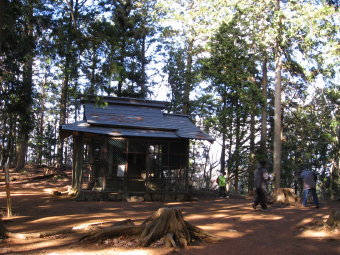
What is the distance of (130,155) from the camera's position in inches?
707

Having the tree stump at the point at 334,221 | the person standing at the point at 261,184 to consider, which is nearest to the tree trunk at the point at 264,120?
the person standing at the point at 261,184

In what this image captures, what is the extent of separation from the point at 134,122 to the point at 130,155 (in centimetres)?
201

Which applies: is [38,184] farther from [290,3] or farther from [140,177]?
[290,3]

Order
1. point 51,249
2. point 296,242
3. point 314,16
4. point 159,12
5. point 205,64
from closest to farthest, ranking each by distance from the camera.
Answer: point 51,249, point 296,242, point 314,16, point 205,64, point 159,12

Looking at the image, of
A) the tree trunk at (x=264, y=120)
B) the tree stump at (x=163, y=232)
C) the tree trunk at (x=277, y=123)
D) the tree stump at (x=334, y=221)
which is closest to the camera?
the tree stump at (x=163, y=232)

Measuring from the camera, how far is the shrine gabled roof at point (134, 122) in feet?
51.7

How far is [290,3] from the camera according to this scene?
1958 centimetres

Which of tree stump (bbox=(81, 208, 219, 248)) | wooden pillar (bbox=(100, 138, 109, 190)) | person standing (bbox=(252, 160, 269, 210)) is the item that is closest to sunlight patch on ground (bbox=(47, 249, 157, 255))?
tree stump (bbox=(81, 208, 219, 248))

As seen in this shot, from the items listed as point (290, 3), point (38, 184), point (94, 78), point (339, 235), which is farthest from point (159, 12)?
point (339, 235)

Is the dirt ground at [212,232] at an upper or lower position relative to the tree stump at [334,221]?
lower

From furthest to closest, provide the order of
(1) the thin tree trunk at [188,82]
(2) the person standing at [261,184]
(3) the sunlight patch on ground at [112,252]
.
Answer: (1) the thin tree trunk at [188,82]
(2) the person standing at [261,184]
(3) the sunlight patch on ground at [112,252]

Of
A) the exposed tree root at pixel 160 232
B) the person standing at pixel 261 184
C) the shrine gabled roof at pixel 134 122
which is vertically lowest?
the exposed tree root at pixel 160 232

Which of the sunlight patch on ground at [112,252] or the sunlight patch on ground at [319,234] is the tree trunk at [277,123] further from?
the sunlight patch on ground at [112,252]

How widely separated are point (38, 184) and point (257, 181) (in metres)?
14.8
